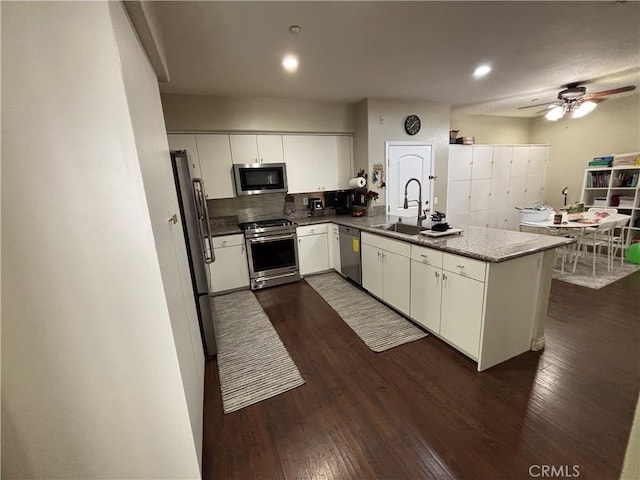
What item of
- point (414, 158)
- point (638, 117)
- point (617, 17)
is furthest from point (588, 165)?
point (617, 17)

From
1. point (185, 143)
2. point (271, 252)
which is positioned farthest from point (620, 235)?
point (185, 143)

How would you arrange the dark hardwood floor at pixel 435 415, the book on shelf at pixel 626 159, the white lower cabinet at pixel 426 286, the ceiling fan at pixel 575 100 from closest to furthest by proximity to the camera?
the dark hardwood floor at pixel 435 415, the white lower cabinet at pixel 426 286, the ceiling fan at pixel 575 100, the book on shelf at pixel 626 159

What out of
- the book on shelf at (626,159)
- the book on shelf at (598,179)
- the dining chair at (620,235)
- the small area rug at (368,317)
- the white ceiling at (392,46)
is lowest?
the small area rug at (368,317)

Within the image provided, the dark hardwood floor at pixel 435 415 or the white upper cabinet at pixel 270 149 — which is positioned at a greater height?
the white upper cabinet at pixel 270 149

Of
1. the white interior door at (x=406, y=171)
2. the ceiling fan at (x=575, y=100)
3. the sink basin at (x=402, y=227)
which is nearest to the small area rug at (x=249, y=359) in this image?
the sink basin at (x=402, y=227)

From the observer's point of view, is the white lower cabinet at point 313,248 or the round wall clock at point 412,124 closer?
the white lower cabinet at point 313,248

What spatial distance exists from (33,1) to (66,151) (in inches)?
16.2

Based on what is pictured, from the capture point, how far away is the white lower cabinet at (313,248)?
3885 millimetres

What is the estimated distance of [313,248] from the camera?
398 centimetres

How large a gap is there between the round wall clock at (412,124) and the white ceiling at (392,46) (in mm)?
531

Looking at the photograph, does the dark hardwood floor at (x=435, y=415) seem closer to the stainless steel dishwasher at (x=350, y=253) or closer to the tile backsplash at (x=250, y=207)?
the stainless steel dishwasher at (x=350, y=253)

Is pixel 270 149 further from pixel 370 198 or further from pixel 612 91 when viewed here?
pixel 612 91

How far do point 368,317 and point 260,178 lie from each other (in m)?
2.41

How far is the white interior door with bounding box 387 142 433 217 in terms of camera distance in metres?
4.07
